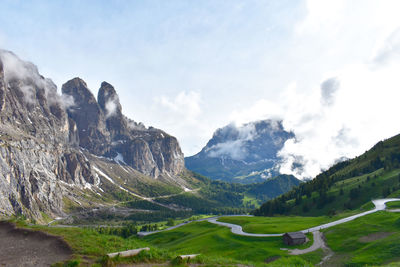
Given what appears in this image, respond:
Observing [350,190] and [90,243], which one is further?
[350,190]

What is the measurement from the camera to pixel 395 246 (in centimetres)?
4506

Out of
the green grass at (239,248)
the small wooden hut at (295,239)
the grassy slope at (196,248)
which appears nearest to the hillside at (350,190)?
the green grass at (239,248)

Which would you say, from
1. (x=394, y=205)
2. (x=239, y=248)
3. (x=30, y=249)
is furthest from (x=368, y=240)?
(x=30, y=249)

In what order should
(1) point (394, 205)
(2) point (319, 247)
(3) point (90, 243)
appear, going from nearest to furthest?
(3) point (90, 243) < (2) point (319, 247) < (1) point (394, 205)

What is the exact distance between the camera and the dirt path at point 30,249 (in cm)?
1941

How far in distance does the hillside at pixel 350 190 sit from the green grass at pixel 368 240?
120ft

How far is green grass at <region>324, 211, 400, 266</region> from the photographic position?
43.3 m

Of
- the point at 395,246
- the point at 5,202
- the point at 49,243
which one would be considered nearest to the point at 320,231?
the point at 395,246

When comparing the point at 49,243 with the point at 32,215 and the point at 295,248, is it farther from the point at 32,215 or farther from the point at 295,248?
the point at 32,215

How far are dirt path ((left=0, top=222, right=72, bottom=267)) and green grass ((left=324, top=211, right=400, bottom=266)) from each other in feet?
147

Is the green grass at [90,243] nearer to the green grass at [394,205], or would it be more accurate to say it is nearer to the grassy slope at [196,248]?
the grassy slope at [196,248]

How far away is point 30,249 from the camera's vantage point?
858 inches

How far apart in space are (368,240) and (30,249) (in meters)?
62.4

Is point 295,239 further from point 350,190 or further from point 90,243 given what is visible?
point 350,190
